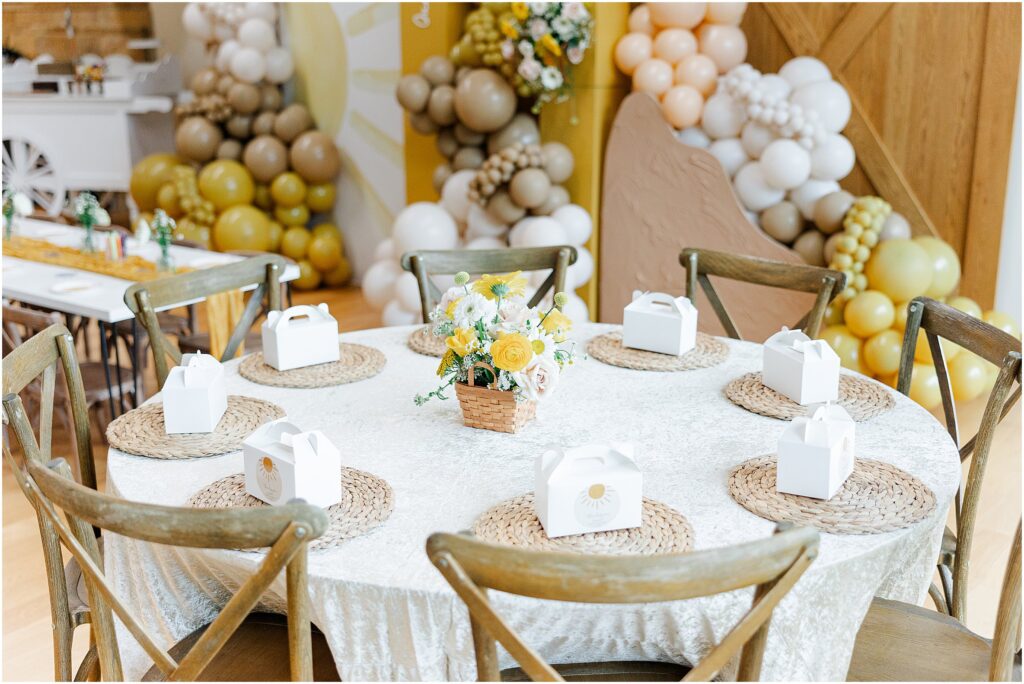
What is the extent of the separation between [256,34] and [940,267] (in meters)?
4.30

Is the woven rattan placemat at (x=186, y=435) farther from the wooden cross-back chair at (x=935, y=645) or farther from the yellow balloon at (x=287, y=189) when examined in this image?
the yellow balloon at (x=287, y=189)

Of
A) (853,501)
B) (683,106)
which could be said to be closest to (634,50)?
(683,106)

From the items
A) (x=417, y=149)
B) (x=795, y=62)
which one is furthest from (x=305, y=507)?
(x=417, y=149)

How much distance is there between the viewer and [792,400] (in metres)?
1.99

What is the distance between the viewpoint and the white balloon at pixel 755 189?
4172mm

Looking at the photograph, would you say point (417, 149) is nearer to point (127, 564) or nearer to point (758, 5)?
point (758, 5)

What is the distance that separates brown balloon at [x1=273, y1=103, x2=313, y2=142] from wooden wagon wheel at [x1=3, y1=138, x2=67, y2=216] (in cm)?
220

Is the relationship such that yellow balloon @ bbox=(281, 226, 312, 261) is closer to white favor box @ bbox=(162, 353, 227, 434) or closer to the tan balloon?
the tan balloon

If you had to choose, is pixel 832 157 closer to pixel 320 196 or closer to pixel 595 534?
pixel 595 534

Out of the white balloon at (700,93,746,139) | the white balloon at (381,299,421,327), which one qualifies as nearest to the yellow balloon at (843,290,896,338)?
the white balloon at (700,93,746,139)

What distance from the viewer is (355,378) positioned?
2.15 meters

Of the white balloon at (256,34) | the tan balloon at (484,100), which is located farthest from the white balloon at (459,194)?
the white balloon at (256,34)

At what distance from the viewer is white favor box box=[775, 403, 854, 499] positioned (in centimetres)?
152

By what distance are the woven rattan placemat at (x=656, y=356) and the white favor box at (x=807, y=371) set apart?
0.24m
